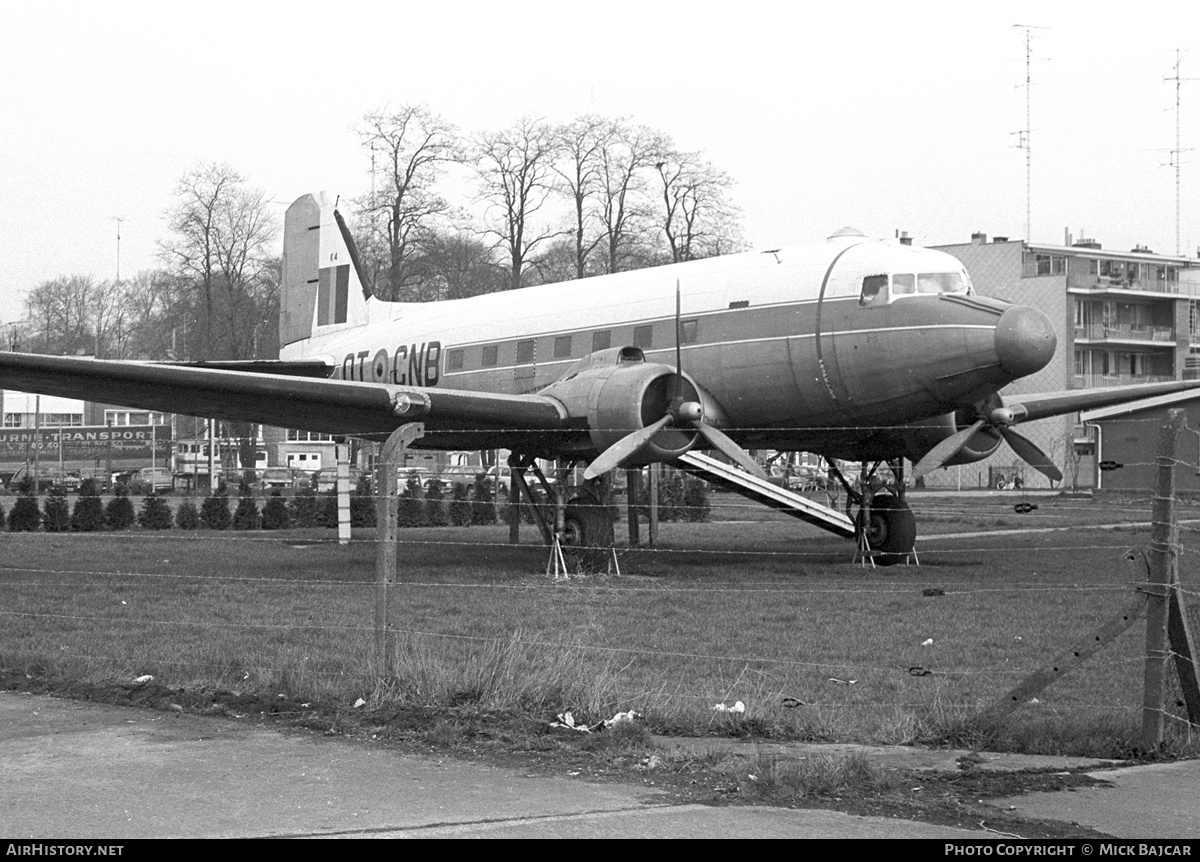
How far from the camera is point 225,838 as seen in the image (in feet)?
16.5

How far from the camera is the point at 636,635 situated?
11641 millimetres

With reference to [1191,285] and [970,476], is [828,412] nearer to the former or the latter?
[970,476]

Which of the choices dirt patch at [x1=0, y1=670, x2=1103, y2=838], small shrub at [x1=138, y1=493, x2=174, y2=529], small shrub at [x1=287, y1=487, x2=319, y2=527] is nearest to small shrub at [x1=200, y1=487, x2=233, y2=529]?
small shrub at [x1=138, y1=493, x2=174, y2=529]

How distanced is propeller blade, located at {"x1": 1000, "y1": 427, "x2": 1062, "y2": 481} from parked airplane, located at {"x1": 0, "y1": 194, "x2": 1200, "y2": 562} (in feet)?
0.13

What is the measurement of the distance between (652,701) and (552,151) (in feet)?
134

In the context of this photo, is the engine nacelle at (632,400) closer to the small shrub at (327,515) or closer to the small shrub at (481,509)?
the small shrub at (327,515)

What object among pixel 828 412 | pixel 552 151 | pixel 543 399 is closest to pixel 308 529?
pixel 543 399

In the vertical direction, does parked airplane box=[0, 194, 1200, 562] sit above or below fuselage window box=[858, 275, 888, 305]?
below

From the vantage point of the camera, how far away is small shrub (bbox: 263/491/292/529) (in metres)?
28.5

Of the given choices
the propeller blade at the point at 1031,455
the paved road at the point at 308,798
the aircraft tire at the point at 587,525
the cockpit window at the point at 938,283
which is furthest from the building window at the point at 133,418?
the paved road at the point at 308,798

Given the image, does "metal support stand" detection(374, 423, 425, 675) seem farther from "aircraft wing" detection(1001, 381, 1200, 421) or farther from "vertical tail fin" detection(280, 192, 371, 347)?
"vertical tail fin" detection(280, 192, 371, 347)

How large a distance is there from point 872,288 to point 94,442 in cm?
3840

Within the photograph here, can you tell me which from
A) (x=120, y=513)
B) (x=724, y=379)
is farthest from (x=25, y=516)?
(x=724, y=379)

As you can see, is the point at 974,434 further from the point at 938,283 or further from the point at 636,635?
the point at 636,635
